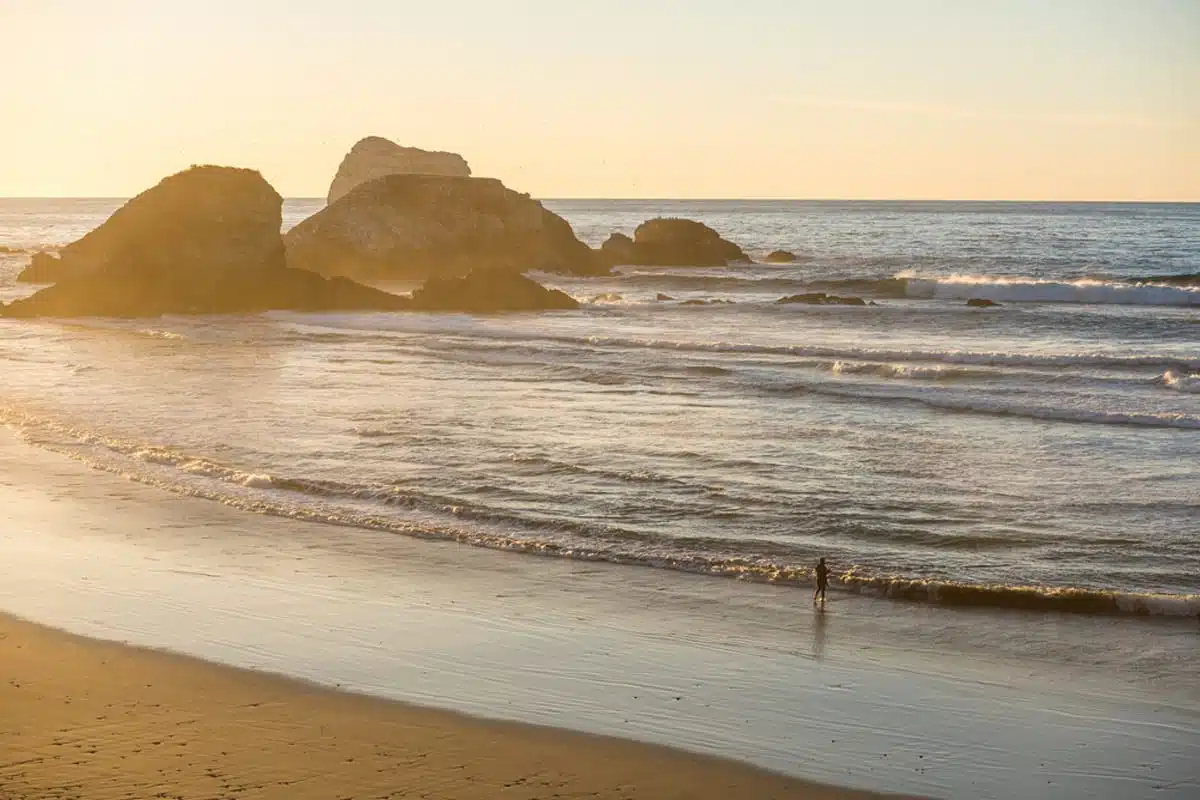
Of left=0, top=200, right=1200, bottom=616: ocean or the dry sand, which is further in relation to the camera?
left=0, top=200, right=1200, bottom=616: ocean

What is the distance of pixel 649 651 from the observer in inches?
560

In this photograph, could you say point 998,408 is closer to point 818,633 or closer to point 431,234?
point 818,633

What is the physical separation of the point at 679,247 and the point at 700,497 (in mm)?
72054

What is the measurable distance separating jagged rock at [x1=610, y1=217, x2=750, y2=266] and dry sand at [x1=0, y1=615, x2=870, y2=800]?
7955 centimetres

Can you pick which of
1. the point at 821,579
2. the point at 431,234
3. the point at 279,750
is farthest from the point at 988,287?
the point at 279,750

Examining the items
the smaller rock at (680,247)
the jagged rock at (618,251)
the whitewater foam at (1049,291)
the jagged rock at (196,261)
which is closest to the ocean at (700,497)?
the jagged rock at (196,261)

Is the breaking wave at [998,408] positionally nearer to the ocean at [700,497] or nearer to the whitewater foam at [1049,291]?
the ocean at [700,497]

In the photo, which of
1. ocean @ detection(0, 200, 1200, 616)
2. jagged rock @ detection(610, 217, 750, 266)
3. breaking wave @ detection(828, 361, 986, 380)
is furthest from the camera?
jagged rock @ detection(610, 217, 750, 266)

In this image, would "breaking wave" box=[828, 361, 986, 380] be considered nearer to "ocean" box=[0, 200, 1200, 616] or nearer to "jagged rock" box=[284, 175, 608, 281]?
"ocean" box=[0, 200, 1200, 616]

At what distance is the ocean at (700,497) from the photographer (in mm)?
14008

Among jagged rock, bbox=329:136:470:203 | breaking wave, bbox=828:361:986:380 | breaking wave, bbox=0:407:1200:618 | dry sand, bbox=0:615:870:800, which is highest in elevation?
jagged rock, bbox=329:136:470:203

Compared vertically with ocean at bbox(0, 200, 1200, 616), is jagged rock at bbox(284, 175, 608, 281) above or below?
above

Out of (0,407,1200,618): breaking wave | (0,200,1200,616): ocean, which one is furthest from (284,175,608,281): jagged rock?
(0,407,1200,618): breaking wave

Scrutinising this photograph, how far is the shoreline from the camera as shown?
11.7 m
